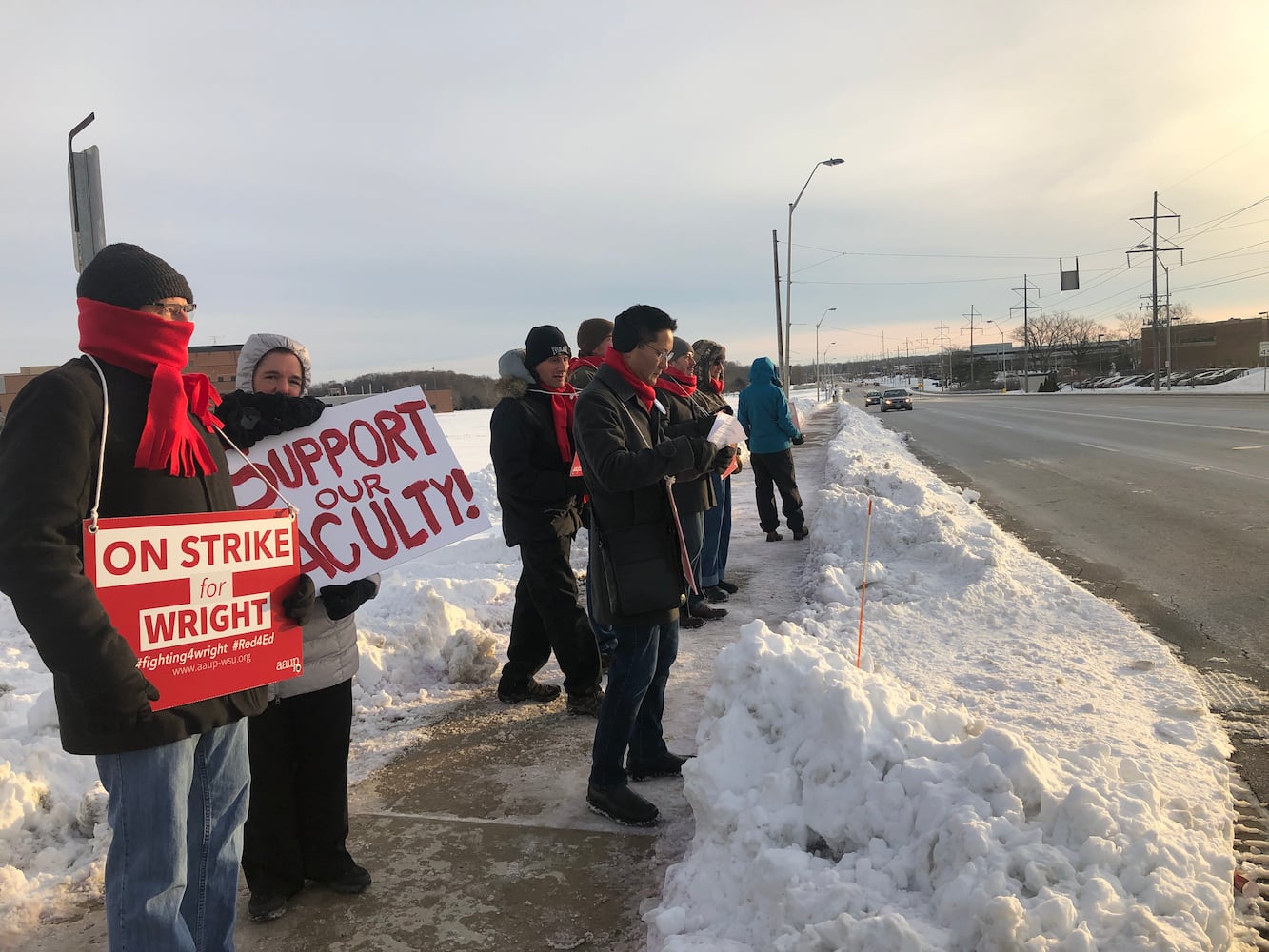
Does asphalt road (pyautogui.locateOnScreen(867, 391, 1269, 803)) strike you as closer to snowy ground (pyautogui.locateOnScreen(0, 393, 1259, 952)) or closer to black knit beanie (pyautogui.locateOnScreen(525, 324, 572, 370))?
snowy ground (pyautogui.locateOnScreen(0, 393, 1259, 952))

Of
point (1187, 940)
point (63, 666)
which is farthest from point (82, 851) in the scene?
point (1187, 940)

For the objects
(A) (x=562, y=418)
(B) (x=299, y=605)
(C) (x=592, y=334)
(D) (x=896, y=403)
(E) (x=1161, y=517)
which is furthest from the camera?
(D) (x=896, y=403)

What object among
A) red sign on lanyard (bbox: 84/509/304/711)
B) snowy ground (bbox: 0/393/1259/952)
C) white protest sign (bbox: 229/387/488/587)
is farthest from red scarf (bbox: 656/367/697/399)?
red sign on lanyard (bbox: 84/509/304/711)

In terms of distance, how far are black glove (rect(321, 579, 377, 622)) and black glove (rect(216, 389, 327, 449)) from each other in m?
0.61

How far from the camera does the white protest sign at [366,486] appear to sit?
2.97 m

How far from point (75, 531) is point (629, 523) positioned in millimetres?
1890

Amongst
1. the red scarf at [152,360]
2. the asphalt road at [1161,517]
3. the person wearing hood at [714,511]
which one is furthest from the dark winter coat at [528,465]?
the asphalt road at [1161,517]

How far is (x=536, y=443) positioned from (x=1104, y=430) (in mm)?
20454

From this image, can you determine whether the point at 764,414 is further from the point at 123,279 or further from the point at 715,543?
the point at 123,279

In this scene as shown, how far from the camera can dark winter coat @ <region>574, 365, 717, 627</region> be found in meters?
3.13

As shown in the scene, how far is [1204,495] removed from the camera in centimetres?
1029

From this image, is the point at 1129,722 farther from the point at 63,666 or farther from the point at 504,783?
the point at 63,666

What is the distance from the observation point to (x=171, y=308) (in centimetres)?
209

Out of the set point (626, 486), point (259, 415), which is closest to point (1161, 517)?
point (626, 486)
